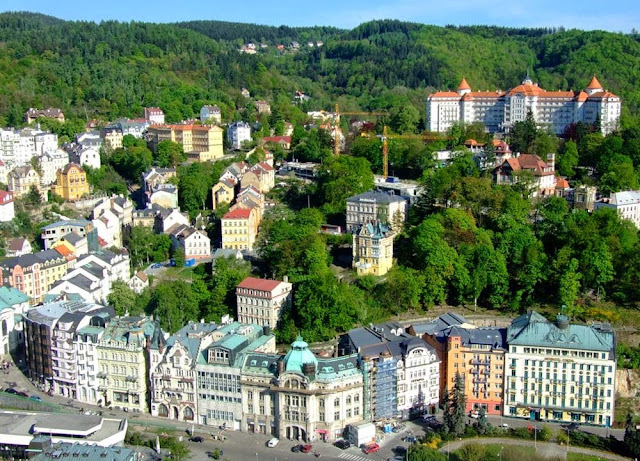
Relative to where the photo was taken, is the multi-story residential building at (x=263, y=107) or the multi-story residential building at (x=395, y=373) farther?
the multi-story residential building at (x=263, y=107)

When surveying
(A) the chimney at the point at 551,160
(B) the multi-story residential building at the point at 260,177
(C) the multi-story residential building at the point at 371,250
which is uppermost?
(A) the chimney at the point at 551,160

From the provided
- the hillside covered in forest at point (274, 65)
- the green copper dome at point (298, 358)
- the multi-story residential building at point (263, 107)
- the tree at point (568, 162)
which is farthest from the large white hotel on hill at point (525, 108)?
the green copper dome at point (298, 358)

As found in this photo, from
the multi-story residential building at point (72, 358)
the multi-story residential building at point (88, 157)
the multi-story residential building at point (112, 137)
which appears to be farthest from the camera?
the multi-story residential building at point (112, 137)

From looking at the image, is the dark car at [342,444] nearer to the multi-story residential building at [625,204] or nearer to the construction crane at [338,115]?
the multi-story residential building at [625,204]

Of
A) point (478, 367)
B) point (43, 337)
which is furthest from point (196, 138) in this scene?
point (478, 367)

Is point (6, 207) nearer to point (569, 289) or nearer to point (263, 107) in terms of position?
point (569, 289)

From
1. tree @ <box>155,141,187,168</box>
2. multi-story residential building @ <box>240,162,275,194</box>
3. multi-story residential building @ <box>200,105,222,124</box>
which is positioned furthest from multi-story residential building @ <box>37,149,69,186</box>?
multi-story residential building @ <box>200,105,222,124</box>
